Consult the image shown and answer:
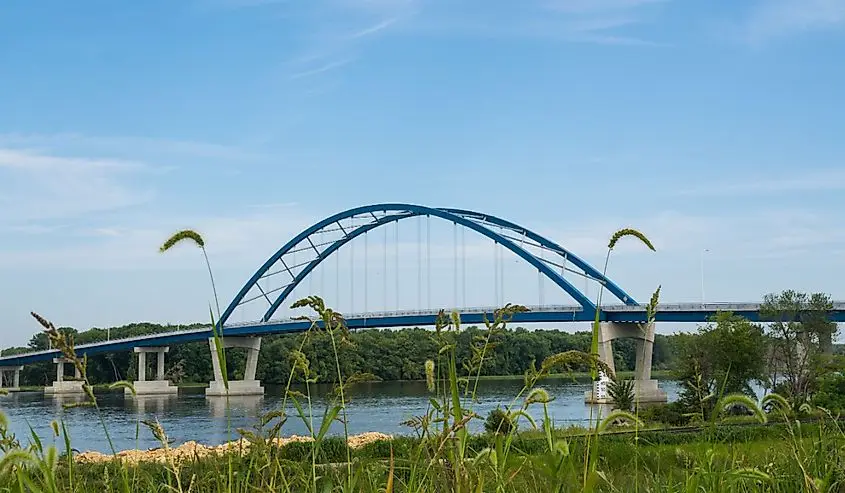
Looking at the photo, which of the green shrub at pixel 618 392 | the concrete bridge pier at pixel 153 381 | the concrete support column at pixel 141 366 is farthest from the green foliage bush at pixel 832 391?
the concrete support column at pixel 141 366

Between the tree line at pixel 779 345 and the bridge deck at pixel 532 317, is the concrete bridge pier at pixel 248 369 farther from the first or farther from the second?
the tree line at pixel 779 345

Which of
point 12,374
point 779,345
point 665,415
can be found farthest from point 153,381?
point 665,415

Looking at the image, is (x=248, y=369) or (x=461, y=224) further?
(x=248, y=369)

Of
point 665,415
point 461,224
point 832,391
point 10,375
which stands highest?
point 461,224

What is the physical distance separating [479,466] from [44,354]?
78222 mm

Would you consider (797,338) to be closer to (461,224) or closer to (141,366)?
(461,224)

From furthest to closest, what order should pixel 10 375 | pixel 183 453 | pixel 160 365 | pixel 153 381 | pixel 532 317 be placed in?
pixel 10 375
pixel 160 365
pixel 153 381
pixel 532 317
pixel 183 453

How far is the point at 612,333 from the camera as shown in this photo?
52.2m

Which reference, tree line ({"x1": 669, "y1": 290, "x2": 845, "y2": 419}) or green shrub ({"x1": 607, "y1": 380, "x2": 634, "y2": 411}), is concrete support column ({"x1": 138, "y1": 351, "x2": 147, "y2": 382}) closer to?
tree line ({"x1": 669, "y1": 290, "x2": 845, "y2": 419})

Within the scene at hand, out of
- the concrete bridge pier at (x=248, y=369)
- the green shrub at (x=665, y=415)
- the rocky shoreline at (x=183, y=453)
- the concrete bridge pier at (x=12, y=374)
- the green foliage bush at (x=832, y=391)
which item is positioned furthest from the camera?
the concrete bridge pier at (x=12, y=374)

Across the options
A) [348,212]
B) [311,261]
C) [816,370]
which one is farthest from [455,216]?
[816,370]

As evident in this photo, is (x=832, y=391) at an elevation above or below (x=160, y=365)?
above

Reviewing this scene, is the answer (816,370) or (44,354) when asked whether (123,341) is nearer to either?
(44,354)

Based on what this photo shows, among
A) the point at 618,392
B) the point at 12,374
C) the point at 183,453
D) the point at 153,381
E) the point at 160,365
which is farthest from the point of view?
the point at 12,374
